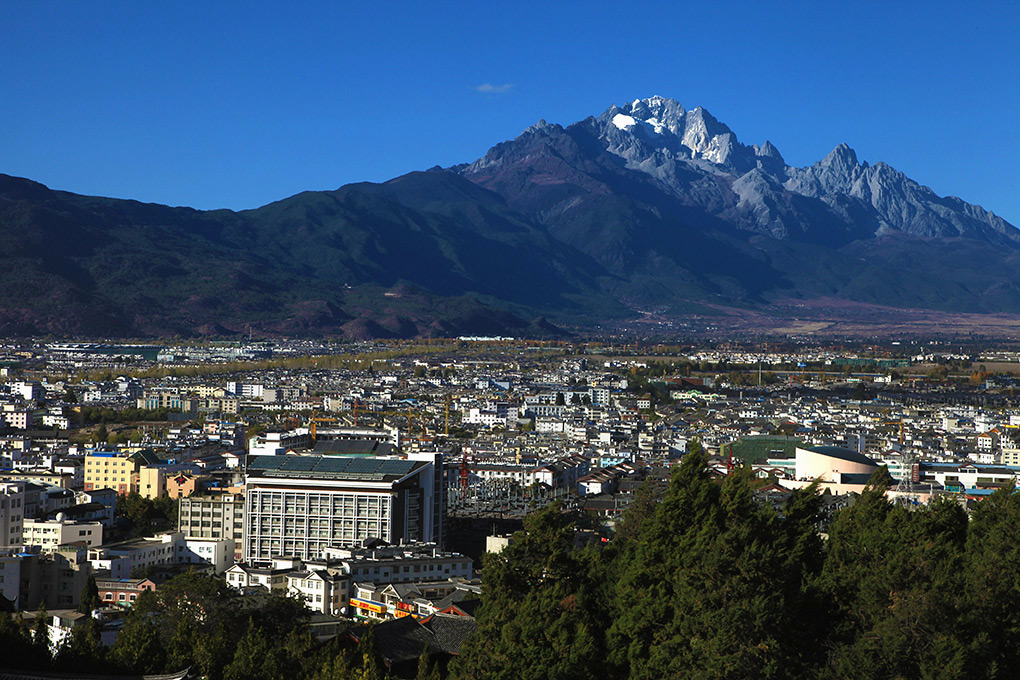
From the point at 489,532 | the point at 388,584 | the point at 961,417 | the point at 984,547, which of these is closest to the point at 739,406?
the point at 961,417

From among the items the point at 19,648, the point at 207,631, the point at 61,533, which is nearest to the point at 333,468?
the point at 61,533

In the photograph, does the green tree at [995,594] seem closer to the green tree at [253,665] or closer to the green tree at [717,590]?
the green tree at [717,590]

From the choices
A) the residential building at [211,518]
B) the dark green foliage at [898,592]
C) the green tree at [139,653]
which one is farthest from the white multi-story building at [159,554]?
the dark green foliage at [898,592]

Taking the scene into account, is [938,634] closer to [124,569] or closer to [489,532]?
[124,569]

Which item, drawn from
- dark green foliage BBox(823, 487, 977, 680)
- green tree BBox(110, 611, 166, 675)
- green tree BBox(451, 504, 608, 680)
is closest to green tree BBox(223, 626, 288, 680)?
green tree BBox(110, 611, 166, 675)

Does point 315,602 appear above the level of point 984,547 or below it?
below

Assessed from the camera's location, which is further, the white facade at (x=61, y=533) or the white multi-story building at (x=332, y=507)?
the white multi-story building at (x=332, y=507)
